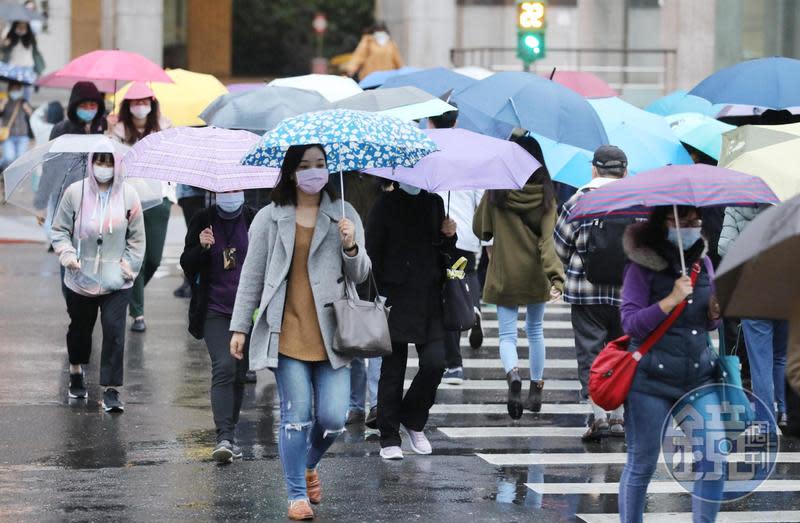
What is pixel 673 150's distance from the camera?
486 inches

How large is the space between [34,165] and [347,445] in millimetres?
3060

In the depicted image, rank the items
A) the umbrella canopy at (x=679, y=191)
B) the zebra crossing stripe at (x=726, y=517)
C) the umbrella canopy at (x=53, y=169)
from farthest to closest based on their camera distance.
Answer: the umbrella canopy at (x=53, y=169) → the zebra crossing stripe at (x=726, y=517) → the umbrella canopy at (x=679, y=191)

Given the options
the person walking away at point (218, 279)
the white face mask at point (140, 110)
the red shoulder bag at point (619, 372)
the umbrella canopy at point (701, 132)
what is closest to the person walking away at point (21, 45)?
the white face mask at point (140, 110)

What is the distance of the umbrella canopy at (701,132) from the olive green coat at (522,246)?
182cm

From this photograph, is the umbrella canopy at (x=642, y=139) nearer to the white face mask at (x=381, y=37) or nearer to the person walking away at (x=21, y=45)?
the white face mask at (x=381, y=37)

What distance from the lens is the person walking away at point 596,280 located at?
9820mm

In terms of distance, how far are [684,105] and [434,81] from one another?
2.68m

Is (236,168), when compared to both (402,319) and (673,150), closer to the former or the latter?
(402,319)

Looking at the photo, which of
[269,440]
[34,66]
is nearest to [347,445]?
[269,440]

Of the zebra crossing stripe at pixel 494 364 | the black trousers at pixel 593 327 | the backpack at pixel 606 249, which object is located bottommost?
the zebra crossing stripe at pixel 494 364

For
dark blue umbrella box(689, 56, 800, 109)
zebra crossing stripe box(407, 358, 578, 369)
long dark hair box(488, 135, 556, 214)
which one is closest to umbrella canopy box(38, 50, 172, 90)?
zebra crossing stripe box(407, 358, 578, 369)

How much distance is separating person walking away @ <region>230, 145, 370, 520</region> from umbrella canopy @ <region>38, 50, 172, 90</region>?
24.4 feet

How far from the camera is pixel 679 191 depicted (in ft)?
22.9

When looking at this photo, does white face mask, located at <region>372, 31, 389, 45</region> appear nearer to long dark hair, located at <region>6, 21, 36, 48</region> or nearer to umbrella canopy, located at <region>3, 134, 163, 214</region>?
long dark hair, located at <region>6, 21, 36, 48</region>
